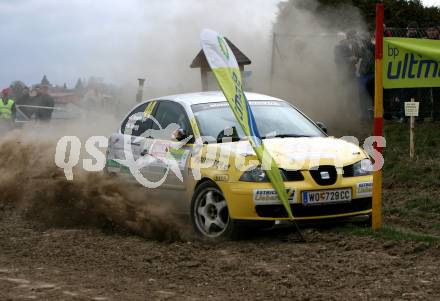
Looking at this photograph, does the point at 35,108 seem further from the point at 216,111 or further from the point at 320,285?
the point at 320,285

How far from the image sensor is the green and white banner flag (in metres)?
7.92

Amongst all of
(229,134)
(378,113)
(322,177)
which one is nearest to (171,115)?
(229,134)

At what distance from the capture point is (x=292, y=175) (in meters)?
7.95

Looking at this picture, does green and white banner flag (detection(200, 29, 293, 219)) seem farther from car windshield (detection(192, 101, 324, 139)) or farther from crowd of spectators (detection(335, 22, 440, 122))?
crowd of spectators (detection(335, 22, 440, 122))

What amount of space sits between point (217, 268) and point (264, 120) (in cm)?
283

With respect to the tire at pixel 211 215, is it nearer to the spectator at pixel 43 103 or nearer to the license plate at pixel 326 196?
the license plate at pixel 326 196

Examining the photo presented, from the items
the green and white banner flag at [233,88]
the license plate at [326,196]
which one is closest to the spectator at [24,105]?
the green and white banner flag at [233,88]

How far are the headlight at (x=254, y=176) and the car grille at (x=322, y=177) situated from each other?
48cm

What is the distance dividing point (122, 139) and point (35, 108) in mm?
12040

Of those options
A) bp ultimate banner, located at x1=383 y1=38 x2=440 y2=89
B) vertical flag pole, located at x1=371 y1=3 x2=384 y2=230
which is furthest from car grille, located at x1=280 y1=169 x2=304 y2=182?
bp ultimate banner, located at x1=383 y1=38 x2=440 y2=89

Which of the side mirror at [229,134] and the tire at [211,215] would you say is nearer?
the tire at [211,215]

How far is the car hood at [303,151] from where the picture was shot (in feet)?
26.5

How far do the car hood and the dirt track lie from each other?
0.75 metres

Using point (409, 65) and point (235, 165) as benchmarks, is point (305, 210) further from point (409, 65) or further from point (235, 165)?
point (409, 65)
